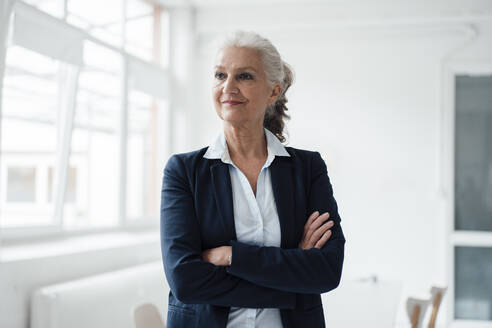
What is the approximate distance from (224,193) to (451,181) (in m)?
4.32

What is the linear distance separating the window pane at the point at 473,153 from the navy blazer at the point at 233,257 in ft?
13.6

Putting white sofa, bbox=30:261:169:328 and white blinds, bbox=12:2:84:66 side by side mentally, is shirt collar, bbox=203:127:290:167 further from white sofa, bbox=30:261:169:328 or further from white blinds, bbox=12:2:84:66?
white blinds, bbox=12:2:84:66

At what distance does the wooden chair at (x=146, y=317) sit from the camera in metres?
2.16

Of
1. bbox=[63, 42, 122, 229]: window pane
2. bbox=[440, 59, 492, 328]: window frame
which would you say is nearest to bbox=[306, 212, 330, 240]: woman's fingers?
bbox=[63, 42, 122, 229]: window pane

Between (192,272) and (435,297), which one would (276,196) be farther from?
(435,297)

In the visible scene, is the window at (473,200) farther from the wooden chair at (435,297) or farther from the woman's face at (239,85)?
the woman's face at (239,85)

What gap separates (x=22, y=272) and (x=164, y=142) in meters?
2.74

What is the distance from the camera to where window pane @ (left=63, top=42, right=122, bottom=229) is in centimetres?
426

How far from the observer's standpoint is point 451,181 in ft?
17.2

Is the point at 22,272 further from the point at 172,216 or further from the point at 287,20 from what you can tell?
the point at 287,20

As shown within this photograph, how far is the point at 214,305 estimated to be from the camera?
1481mm

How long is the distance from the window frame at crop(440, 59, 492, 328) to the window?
10 millimetres

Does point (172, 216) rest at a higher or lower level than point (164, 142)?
lower

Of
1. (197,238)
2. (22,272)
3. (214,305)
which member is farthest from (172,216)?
(22,272)
